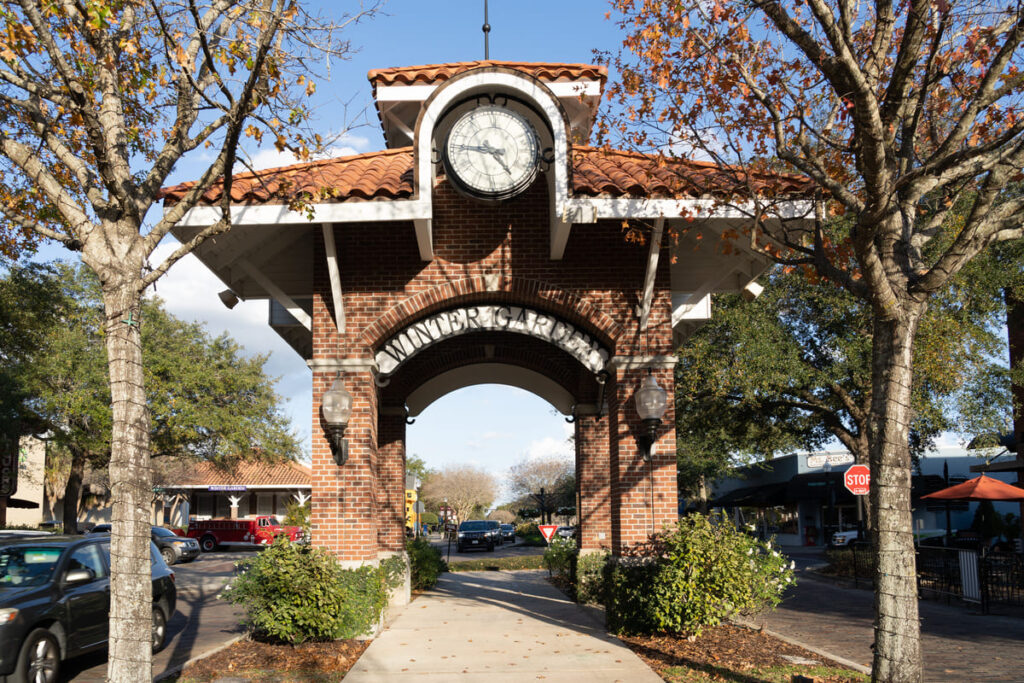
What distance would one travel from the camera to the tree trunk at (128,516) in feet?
19.3

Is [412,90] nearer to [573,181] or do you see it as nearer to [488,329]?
[573,181]

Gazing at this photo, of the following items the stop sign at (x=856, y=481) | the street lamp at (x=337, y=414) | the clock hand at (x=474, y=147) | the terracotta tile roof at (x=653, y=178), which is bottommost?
the stop sign at (x=856, y=481)

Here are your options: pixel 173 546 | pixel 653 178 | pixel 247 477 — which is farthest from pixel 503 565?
pixel 247 477

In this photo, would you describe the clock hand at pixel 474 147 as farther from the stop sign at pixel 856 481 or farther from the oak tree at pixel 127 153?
the stop sign at pixel 856 481

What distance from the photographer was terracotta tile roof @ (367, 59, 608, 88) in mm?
12375

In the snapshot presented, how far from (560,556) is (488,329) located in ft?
29.2

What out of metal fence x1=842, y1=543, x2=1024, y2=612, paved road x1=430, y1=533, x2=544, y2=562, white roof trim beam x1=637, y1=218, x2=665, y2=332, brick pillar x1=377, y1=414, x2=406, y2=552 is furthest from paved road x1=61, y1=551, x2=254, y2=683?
metal fence x1=842, y1=543, x2=1024, y2=612

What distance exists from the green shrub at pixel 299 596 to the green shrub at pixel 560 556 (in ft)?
24.2

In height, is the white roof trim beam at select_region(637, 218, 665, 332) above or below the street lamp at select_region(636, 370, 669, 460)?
above

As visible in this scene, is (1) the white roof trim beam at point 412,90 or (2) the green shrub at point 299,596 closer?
(2) the green shrub at point 299,596

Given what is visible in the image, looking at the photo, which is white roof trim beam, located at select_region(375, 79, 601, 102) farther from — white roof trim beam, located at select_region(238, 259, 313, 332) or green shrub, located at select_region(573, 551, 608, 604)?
green shrub, located at select_region(573, 551, 608, 604)

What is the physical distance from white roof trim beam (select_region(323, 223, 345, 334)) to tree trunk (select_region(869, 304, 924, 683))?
269 inches

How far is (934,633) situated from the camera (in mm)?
12742

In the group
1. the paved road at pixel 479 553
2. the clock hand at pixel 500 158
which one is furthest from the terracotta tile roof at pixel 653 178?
the paved road at pixel 479 553
